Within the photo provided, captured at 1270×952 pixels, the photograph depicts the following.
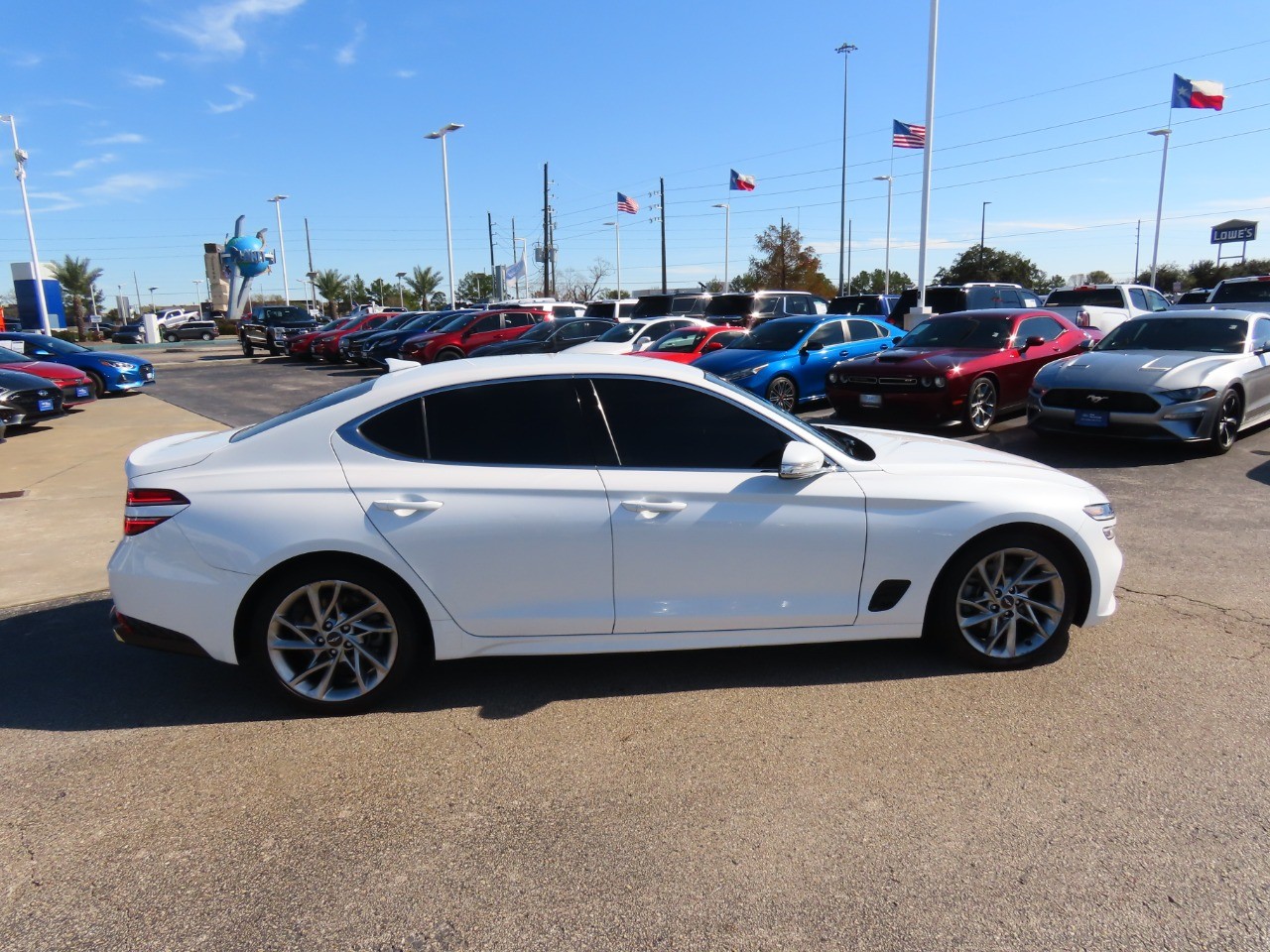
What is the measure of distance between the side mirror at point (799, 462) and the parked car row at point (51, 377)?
1157 centimetres

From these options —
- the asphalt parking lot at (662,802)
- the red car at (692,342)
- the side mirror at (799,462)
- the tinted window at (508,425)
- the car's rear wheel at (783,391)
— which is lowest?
the asphalt parking lot at (662,802)

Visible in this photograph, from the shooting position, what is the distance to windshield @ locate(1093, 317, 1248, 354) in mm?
10047

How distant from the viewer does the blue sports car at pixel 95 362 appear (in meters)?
18.4

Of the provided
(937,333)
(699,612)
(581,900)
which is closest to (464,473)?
(699,612)

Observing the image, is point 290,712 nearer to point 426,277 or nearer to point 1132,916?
point 1132,916

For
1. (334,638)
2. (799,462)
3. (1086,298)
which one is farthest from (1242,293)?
(334,638)

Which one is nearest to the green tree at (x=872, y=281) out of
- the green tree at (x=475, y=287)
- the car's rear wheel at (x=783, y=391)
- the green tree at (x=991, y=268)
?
the green tree at (x=991, y=268)

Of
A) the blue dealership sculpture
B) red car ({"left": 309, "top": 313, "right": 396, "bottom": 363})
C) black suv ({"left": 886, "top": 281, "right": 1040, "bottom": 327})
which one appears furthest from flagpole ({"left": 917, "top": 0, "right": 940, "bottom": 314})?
the blue dealership sculpture

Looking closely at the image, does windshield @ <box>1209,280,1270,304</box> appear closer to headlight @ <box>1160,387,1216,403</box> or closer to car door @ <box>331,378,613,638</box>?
headlight @ <box>1160,387,1216,403</box>

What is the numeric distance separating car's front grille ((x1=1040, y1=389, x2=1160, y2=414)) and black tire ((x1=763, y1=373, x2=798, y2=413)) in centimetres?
432

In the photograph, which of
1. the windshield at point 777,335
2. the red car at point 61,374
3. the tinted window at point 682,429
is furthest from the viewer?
the red car at point 61,374

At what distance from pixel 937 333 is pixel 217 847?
11322 millimetres

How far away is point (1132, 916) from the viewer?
2.56 m

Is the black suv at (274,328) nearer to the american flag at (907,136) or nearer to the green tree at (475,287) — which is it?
the american flag at (907,136)
